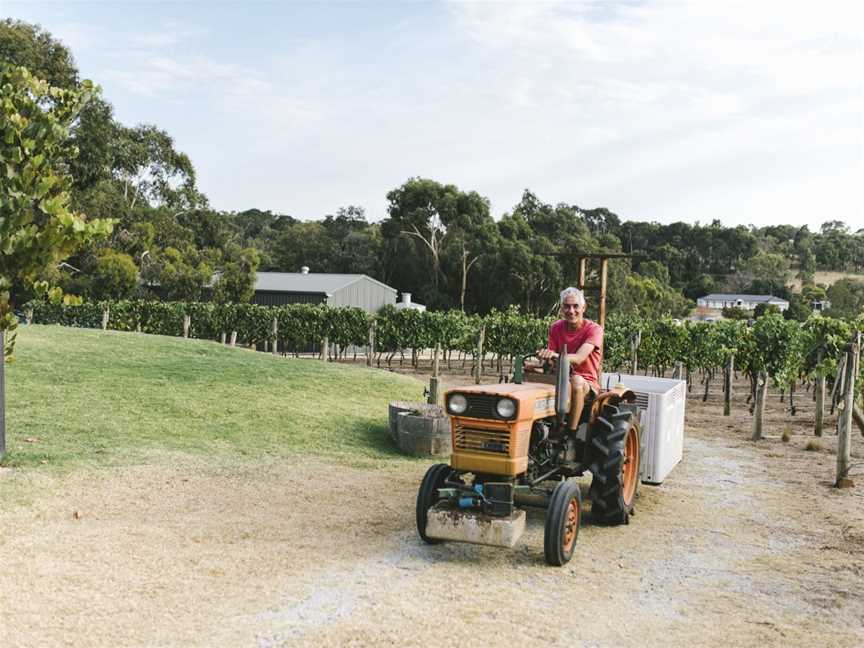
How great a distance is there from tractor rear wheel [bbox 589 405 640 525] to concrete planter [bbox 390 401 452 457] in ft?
12.5

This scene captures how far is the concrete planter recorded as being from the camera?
37.1 feet

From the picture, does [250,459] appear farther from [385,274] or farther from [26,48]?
[385,274]

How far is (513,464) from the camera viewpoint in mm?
6176

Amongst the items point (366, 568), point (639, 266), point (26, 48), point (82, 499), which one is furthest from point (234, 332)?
point (639, 266)

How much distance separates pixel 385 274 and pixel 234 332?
30550 mm

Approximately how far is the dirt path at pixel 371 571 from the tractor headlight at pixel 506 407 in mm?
1228

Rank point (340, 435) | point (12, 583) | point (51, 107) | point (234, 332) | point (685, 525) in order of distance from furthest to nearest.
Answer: point (234, 332), point (340, 435), point (685, 525), point (51, 107), point (12, 583)

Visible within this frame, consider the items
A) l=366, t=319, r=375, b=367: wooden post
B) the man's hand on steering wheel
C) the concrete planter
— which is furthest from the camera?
l=366, t=319, r=375, b=367: wooden post

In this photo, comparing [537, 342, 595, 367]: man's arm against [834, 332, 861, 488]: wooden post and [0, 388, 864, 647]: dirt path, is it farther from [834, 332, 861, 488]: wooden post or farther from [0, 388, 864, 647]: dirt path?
[834, 332, 861, 488]: wooden post

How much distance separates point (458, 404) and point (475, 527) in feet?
3.09

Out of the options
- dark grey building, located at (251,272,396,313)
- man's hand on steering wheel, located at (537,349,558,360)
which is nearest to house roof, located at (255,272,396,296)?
dark grey building, located at (251,272,396,313)

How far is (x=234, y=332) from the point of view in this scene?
31422mm

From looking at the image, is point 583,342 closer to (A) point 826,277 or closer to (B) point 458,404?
(B) point 458,404

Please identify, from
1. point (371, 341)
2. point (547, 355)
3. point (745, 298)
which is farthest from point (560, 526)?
point (745, 298)
